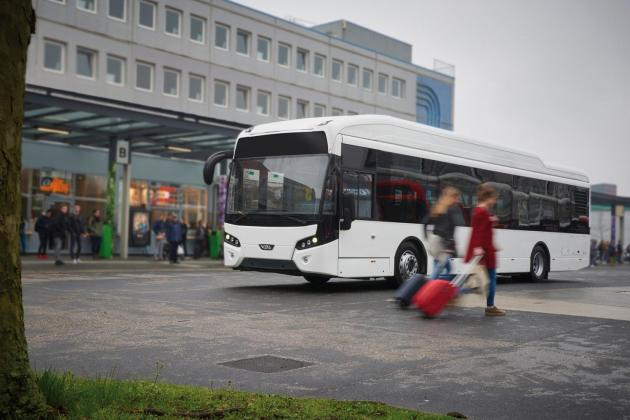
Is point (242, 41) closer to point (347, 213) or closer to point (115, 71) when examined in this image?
point (115, 71)

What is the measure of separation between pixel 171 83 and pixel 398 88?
2277cm

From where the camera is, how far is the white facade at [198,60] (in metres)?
39.0

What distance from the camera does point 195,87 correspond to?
4656cm

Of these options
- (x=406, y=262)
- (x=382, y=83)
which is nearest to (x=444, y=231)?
(x=406, y=262)

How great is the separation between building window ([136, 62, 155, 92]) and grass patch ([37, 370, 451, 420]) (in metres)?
39.6

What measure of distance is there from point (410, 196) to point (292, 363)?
975 centimetres

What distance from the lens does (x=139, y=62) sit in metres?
43.0

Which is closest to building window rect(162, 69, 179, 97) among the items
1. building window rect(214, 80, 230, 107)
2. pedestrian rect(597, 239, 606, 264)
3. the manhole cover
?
building window rect(214, 80, 230, 107)

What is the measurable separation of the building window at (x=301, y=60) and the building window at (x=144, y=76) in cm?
1237

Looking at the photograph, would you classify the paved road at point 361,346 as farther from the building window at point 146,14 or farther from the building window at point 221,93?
the building window at point 221,93

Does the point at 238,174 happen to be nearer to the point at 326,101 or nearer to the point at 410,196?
the point at 410,196

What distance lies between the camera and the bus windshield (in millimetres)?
14445

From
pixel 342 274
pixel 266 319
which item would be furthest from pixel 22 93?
pixel 342 274

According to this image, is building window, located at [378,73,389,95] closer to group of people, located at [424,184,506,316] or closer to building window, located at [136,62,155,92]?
building window, located at [136,62,155,92]
